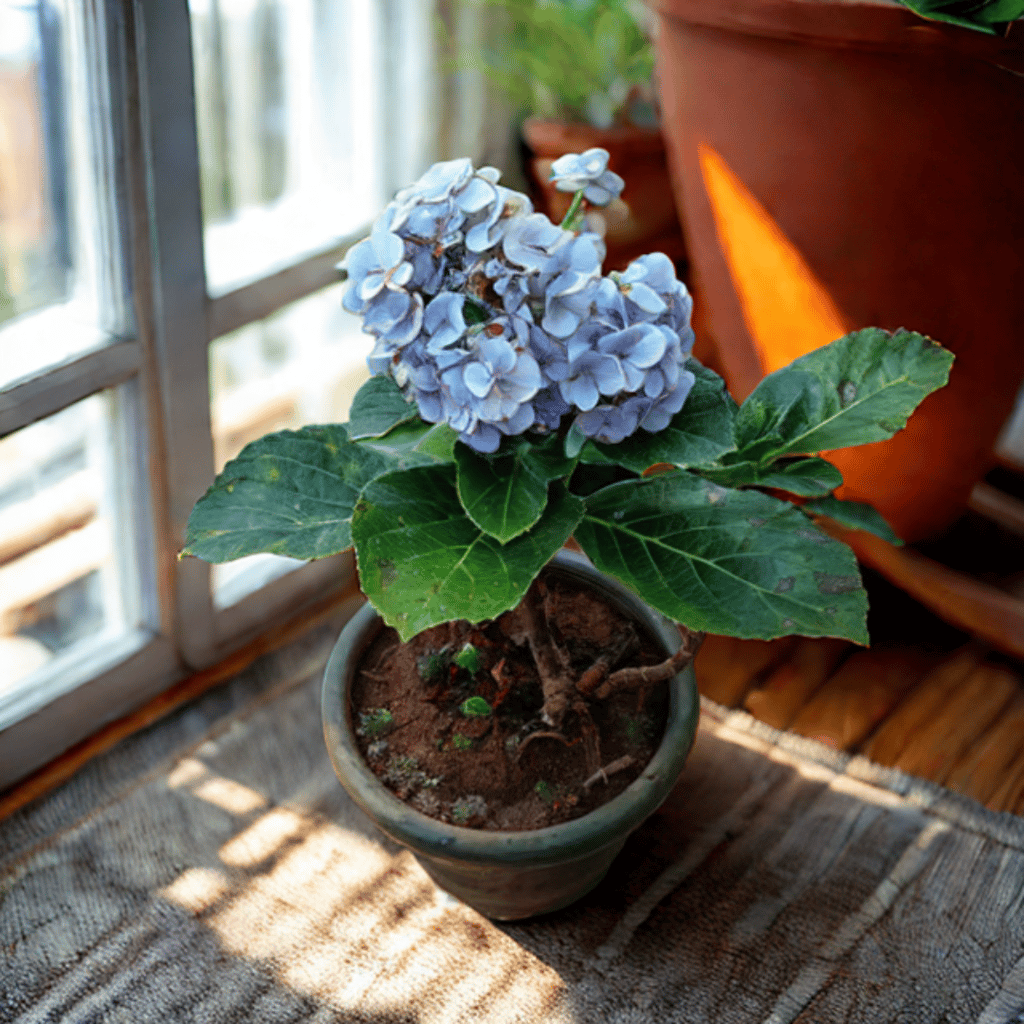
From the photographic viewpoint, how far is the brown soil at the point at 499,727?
1042mm

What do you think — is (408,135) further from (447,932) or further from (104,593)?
(447,932)

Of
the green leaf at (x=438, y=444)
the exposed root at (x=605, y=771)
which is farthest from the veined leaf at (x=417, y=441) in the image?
the exposed root at (x=605, y=771)

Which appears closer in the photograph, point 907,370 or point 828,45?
point 907,370

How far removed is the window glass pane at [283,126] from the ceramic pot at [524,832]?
21.4 inches

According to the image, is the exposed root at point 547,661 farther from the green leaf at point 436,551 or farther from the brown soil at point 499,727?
the green leaf at point 436,551

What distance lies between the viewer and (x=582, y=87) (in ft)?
5.48

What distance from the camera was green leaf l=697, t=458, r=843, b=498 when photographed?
95cm

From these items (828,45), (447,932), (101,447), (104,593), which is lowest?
(447,932)

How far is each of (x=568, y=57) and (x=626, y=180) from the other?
21 centimetres

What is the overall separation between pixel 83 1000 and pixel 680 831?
2.16 ft

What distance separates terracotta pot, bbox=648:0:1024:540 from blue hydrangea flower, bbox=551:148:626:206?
48 cm

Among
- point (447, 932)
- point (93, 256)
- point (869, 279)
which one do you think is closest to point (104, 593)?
point (93, 256)

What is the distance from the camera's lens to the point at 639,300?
78cm

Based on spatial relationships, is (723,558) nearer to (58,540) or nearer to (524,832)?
(524,832)
